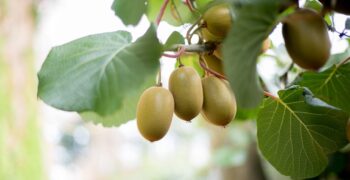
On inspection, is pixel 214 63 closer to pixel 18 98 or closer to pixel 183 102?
pixel 183 102

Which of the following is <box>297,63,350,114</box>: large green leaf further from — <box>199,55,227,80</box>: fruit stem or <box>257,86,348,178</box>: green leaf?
<box>199,55,227,80</box>: fruit stem

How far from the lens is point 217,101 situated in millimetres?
443

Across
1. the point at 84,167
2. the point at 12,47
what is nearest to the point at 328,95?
the point at 12,47

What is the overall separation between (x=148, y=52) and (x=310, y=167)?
0.25m

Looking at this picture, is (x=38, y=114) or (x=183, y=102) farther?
(x=38, y=114)

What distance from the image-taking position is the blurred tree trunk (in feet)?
7.23

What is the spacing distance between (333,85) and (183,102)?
6.9 inches

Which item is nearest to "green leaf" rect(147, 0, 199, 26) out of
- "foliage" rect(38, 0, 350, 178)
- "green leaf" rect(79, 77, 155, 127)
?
"foliage" rect(38, 0, 350, 178)

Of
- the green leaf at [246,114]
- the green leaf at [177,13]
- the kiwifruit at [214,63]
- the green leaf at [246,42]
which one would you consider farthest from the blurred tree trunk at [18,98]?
the green leaf at [246,42]

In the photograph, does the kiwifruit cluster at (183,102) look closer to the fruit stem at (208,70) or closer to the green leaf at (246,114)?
the fruit stem at (208,70)

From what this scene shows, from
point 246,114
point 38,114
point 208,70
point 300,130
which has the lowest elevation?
point 38,114

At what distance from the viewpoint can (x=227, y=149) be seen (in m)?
1.85

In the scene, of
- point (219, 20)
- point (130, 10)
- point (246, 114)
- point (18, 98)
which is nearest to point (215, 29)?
point (219, 20)

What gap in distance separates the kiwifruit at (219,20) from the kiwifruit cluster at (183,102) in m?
0.04
